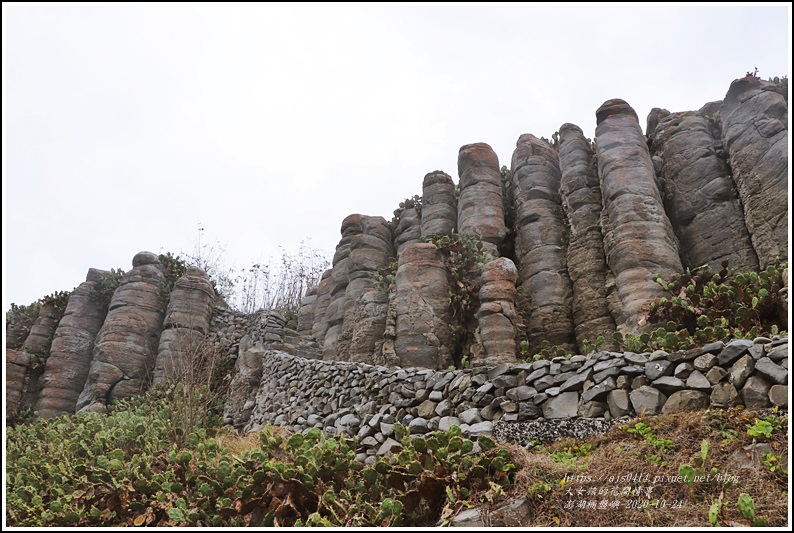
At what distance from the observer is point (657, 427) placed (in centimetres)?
616

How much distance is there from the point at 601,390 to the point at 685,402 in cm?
102

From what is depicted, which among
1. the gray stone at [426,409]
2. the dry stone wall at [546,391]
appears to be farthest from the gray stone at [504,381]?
the gray stone at [426,409]

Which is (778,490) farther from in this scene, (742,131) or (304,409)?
(742,131)

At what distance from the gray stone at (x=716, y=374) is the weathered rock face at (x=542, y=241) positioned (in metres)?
7.04

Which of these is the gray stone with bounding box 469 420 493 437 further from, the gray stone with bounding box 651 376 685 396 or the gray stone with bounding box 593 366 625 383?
the gray stone with bounding box 651 376 685 396

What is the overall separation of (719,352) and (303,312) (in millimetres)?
16141

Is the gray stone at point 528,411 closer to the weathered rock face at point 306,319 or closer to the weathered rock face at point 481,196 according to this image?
the weathered rock face at point 481,196

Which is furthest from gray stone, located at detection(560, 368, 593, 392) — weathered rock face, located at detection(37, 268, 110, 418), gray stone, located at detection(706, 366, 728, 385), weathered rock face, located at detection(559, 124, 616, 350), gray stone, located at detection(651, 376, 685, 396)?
weathered rock face, located at detection(37, 268, 110, 418)

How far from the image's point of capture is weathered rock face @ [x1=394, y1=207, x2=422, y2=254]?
19.0 m

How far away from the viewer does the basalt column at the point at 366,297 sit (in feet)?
45.7

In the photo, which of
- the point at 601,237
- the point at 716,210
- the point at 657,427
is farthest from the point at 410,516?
the point at 716,210

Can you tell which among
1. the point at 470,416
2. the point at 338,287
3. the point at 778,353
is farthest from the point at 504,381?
the point at 338,287

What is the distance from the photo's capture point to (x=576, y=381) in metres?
7.54

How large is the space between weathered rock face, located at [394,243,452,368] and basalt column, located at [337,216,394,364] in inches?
52.7
